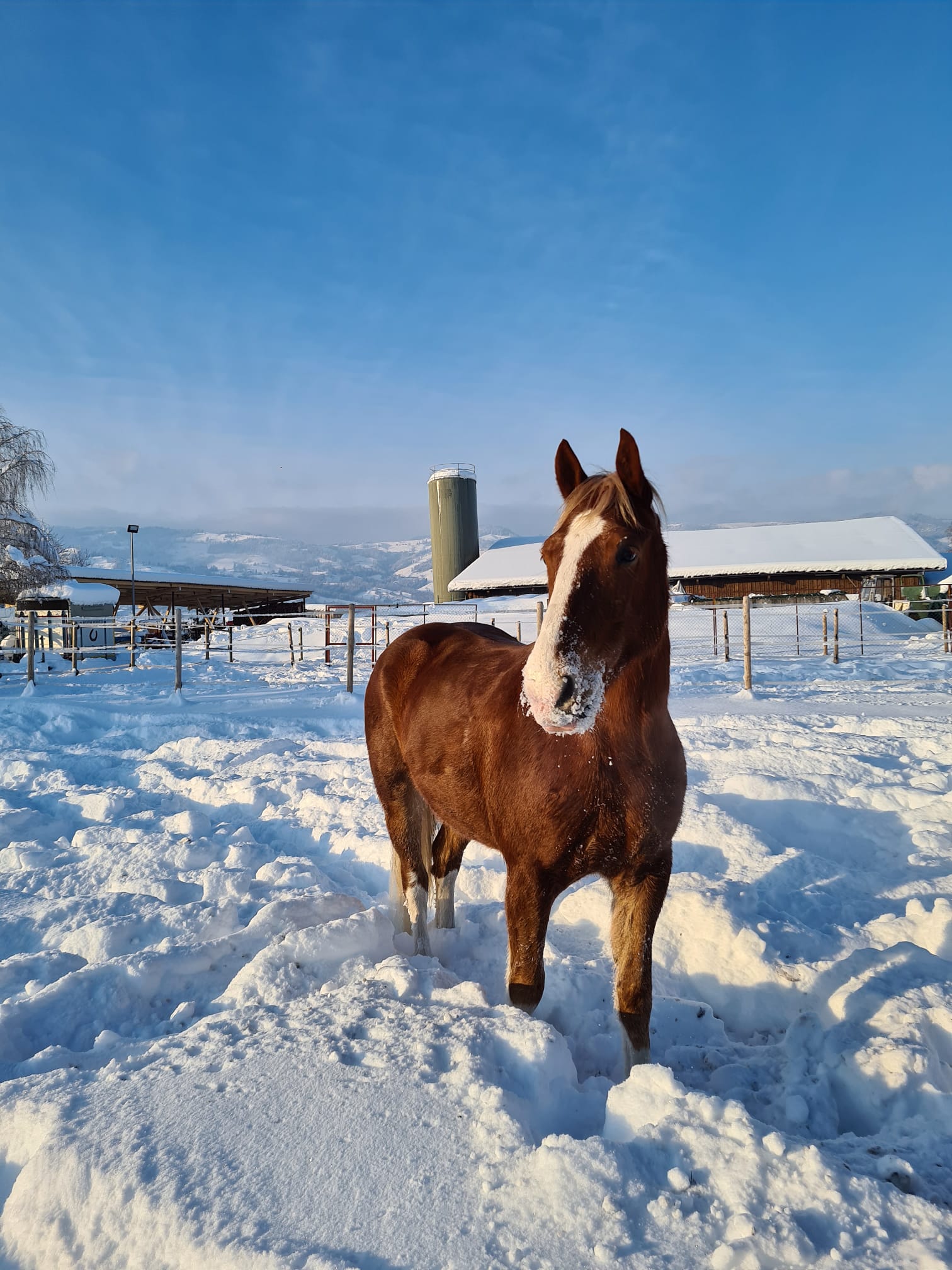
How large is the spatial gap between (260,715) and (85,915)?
6.68m

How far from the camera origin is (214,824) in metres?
4.68

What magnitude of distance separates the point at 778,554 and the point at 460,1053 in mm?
37347

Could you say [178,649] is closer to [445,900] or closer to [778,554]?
Result: [445,900]

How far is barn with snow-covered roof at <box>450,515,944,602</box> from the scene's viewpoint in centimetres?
3291

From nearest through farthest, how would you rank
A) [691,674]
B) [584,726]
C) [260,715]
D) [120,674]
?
[584,726]
[260,715]
[691,674]
[120,674]

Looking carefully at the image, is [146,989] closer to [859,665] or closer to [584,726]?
[584,726]

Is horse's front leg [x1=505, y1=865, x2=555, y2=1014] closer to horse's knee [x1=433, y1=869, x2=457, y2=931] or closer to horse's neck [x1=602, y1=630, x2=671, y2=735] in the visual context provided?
horse's neck [x1=602, y1=630, x2=671, y2=735]

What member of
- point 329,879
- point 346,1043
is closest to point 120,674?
point 329,879

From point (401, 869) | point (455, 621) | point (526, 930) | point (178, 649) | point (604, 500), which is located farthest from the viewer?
point (455, 621)

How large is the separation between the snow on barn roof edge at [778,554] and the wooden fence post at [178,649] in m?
23.0

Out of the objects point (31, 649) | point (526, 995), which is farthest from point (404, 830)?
point (31, 649)

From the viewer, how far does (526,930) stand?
6.93 ft

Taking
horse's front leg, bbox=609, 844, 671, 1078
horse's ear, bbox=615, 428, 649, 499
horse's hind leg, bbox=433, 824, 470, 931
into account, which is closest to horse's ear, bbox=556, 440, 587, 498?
horse's ear, bbox=615, 428, 649, 499

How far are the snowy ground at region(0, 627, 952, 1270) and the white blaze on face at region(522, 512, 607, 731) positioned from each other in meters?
0.97
